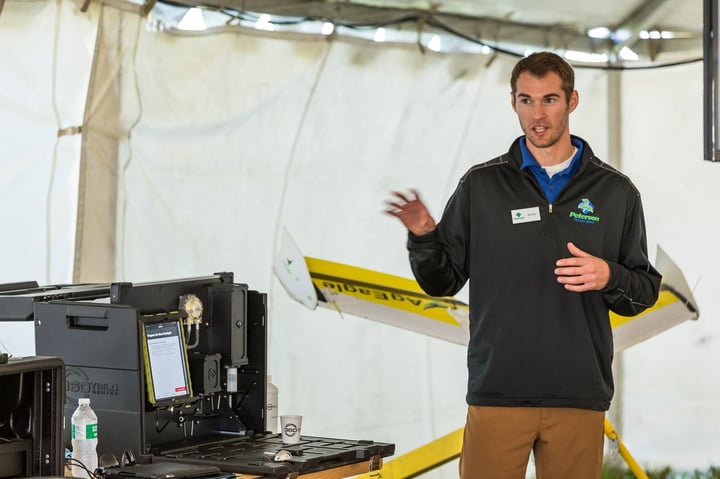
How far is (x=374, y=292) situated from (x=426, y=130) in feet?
2.44

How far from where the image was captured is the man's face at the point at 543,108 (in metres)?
2.59

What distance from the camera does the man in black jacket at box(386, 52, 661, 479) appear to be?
2.53m

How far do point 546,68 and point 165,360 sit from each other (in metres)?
1.19

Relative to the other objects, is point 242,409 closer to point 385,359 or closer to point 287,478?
point 287,478

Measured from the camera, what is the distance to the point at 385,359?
15.2 ft

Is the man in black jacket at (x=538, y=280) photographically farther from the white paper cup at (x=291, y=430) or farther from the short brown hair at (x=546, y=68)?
the white paper cup at (x=291, y=430)

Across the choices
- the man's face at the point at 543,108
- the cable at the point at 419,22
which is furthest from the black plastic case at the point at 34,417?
the cable at the point at 419,22

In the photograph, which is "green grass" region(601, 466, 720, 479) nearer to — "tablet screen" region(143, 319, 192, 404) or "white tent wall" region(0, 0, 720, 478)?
"white tent wall" region(0, 0, 720, 478)

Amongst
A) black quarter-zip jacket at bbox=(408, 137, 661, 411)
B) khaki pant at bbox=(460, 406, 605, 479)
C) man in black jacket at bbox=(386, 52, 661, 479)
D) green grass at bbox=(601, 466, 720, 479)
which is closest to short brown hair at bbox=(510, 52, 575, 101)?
man in black jacket at bbox=(386, 52, 661, 479)

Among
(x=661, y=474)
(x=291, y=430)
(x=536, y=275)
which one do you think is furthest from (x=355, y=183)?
(x=536, y=275)

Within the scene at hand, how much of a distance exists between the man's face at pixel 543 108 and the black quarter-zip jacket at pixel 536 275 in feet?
0.27

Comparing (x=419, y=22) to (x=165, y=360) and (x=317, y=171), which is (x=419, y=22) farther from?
(x=165, y=360)

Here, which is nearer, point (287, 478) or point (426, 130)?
point (287, 478)

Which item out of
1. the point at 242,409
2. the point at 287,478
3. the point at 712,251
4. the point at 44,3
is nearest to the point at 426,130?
the point at 712,251
